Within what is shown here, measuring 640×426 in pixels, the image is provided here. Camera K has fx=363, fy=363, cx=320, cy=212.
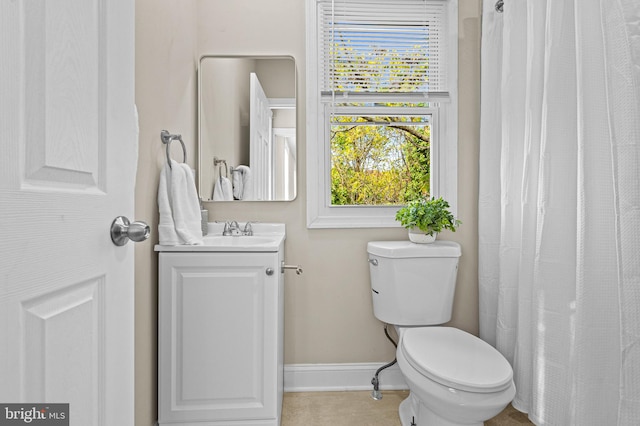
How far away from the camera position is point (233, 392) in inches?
55.2

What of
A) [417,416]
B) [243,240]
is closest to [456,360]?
[417,416]

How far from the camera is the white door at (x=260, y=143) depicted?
191 cm

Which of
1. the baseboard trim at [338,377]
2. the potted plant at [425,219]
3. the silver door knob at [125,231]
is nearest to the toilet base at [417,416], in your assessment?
the baseboard trim at [338,377]

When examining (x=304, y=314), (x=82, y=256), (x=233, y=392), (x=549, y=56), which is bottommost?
(x=233, y=392)

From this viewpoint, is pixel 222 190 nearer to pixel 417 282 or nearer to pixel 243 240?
pixel 243 240

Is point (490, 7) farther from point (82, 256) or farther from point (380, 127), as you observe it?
point (82, 256)

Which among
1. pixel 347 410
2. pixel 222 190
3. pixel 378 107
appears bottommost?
pixel 347 410

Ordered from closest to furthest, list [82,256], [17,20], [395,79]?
[17,20] → [82,256] → [395,79]

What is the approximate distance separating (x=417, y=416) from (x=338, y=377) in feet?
1.78

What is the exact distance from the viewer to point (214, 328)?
139cm

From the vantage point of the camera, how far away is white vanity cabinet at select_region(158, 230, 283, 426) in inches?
54.6

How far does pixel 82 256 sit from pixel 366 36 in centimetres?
181

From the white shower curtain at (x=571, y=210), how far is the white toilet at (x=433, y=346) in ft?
0.66

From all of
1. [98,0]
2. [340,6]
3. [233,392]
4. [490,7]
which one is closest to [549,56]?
[490,7]
